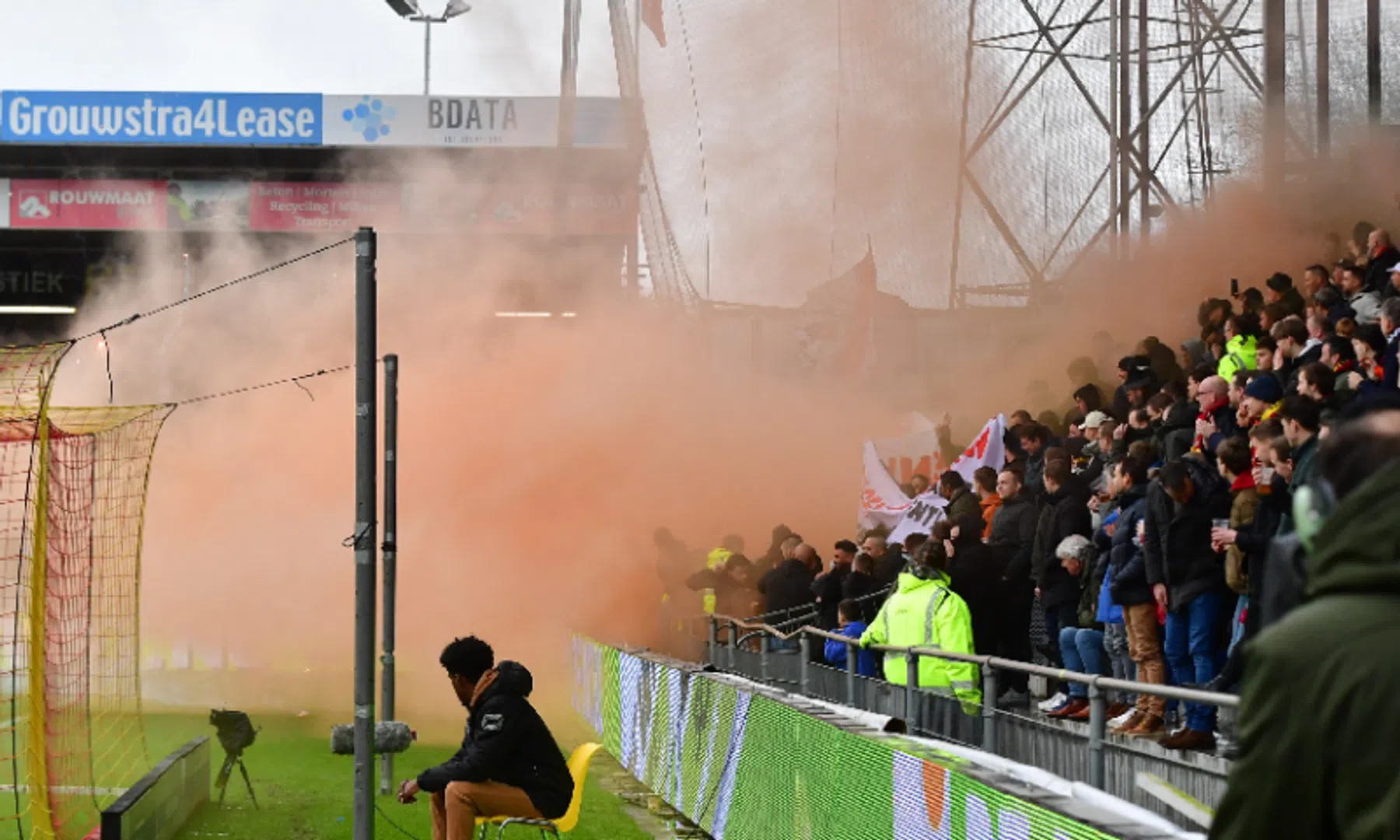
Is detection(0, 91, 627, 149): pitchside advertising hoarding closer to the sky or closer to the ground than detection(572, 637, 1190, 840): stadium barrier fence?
closer to the sky

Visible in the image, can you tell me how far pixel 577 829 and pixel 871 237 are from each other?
1238 centimetres

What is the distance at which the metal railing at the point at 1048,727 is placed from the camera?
556 cm

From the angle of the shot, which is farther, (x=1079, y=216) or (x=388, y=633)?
(x=1079, y=216)

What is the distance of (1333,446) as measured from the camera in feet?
6.89

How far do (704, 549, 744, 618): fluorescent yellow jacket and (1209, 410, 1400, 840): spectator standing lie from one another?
15057 mm

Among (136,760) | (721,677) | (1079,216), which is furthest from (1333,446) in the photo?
(1079,216)

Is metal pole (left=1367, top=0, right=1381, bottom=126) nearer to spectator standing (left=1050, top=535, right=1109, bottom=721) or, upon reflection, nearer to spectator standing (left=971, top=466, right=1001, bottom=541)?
spectator standing (left=971, top=466, right=1001, bottom=541)

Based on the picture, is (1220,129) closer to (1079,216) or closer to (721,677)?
(1079,216)

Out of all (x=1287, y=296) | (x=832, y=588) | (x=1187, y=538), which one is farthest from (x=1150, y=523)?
(x=832, y=588)

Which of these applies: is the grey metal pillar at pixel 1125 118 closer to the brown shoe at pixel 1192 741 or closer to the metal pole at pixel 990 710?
the metal pole at pixel 990 710

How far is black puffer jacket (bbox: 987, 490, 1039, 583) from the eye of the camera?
10.8m

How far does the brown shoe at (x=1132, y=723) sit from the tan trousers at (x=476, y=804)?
279 cm

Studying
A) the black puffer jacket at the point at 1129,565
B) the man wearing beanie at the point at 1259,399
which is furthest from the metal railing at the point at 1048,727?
the man wearing beanie at the point at 1259,399

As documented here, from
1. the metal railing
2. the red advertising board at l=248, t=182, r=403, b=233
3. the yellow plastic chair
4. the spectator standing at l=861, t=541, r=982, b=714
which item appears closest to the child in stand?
the metal railing
